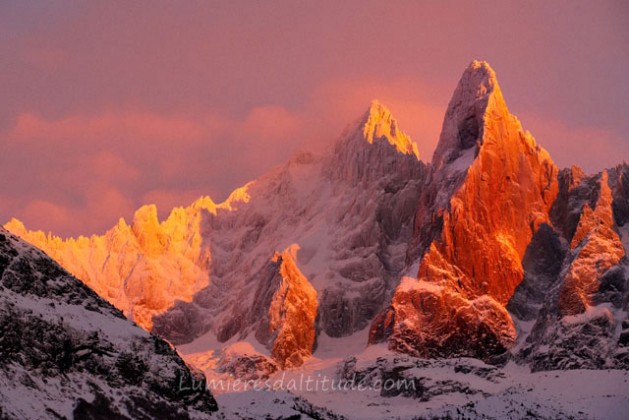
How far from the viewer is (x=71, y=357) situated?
123 m

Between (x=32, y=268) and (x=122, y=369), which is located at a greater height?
(x=32, y=268)

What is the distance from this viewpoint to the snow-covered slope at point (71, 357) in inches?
4584

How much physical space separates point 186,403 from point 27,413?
2625 cm

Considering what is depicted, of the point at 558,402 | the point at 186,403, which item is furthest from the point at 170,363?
the point at 558,402

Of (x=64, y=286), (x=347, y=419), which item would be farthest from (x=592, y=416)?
(x=64, y=286)

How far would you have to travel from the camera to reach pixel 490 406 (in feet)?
610

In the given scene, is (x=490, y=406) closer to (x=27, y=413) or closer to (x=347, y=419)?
(x=347, y=419)

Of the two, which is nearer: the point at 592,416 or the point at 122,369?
the point at 122,369

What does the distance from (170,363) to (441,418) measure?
66512mm

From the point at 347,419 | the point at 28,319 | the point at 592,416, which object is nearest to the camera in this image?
the point at 28,319

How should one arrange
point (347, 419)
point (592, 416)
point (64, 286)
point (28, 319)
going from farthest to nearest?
point (347, 419) → point (592, 416) → point (64, 286) → point (28, 319)

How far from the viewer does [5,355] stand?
11612 centimetres

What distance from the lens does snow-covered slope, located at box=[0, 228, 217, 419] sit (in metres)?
116

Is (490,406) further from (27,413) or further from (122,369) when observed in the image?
(27,413)
